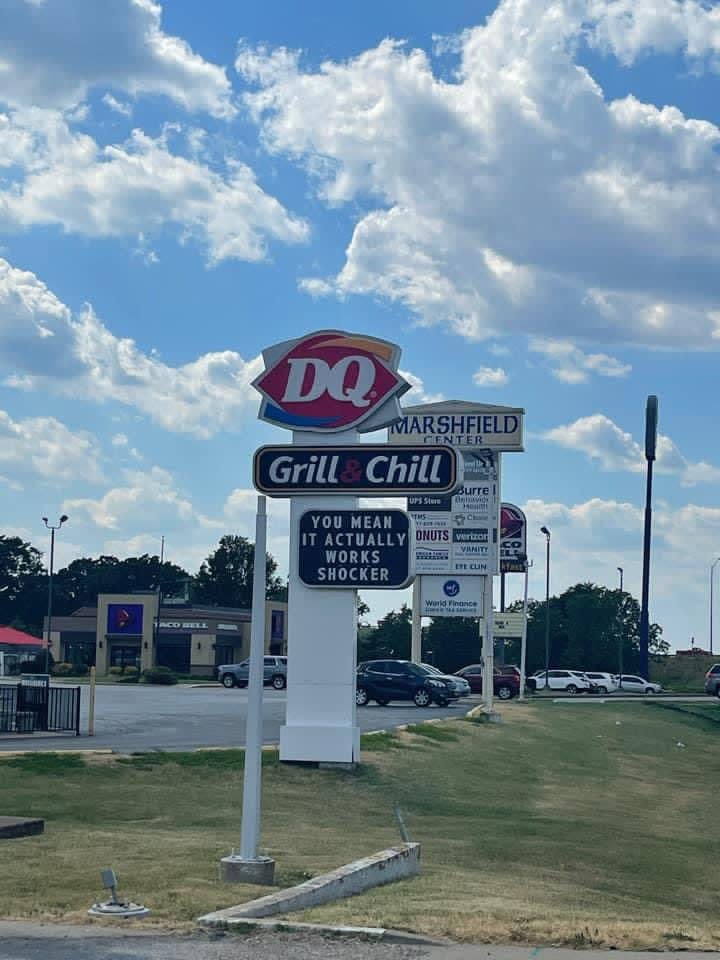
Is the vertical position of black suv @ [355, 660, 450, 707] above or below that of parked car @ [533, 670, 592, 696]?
above

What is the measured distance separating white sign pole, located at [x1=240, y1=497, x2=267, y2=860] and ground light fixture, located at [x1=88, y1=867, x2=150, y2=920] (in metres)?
1.92

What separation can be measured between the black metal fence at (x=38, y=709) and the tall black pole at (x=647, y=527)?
67.7 metres

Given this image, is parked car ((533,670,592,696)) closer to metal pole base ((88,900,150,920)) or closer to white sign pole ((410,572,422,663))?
white sign pole ((410,572,422,663))

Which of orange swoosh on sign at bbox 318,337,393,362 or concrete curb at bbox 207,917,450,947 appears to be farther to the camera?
orange swoosh on sign at bbox 318,337,393,362

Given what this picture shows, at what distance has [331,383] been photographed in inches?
878

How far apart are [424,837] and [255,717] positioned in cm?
510

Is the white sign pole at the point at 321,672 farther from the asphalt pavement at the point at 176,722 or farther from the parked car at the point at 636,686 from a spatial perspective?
the parked car at the point at 636,686

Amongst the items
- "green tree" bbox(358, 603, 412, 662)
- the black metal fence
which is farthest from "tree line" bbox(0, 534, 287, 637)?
the black metal fence

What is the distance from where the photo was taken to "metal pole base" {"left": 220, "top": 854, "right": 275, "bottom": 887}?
11657mm

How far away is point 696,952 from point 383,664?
33316 mm

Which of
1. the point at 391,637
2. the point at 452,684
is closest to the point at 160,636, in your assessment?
the point at 391,637

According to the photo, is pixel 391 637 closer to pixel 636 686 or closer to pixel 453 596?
pixel 636 686

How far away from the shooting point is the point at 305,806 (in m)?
18.9

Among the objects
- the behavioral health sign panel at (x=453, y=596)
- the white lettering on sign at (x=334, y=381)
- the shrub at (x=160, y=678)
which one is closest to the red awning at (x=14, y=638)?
the shrub at (x=160, y=678)
